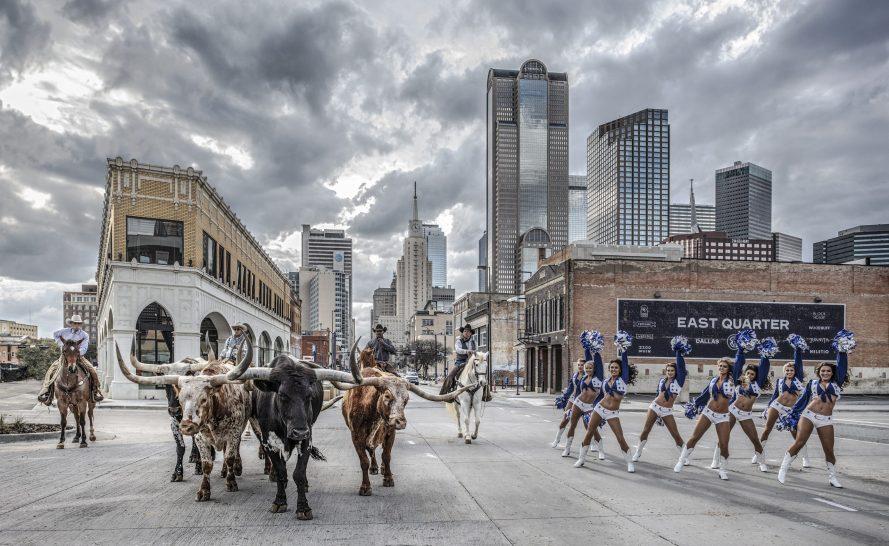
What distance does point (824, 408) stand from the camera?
31.1 ft

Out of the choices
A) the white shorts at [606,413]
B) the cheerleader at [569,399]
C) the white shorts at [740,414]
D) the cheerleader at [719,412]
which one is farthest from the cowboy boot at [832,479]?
the cheerleader at [569,399]

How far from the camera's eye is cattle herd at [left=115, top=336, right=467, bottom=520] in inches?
282

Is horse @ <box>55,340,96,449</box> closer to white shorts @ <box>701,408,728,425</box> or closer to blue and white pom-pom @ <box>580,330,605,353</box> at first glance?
blue and white pom-pom @ <box>580,330,605,353</box>

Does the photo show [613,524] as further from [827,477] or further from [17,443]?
[17,443]

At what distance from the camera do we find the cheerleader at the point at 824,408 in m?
9.39

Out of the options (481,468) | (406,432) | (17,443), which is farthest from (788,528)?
(17,443)

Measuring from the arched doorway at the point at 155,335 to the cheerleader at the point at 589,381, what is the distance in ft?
83.4

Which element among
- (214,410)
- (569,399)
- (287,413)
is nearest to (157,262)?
(569,399)

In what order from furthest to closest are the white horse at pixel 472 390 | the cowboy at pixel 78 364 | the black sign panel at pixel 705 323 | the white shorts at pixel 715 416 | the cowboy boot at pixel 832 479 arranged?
the black sign panel at pixel 705 323 → the white horse at pixel 472 390 → the cowboy at pixel 78 364 → the white shorts at pixel 715 416 → the cowboy boot at pixel 832 479

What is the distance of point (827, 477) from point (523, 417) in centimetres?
1281

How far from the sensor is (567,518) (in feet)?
23.3

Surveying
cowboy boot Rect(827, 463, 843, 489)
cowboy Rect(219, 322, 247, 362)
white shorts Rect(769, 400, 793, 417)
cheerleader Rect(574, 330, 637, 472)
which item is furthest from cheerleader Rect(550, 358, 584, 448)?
cowboy Rect(219, 322, 247, 362)

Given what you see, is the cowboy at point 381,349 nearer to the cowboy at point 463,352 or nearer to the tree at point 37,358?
the cowboy at point 463,352

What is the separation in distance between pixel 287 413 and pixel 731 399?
7.47m
